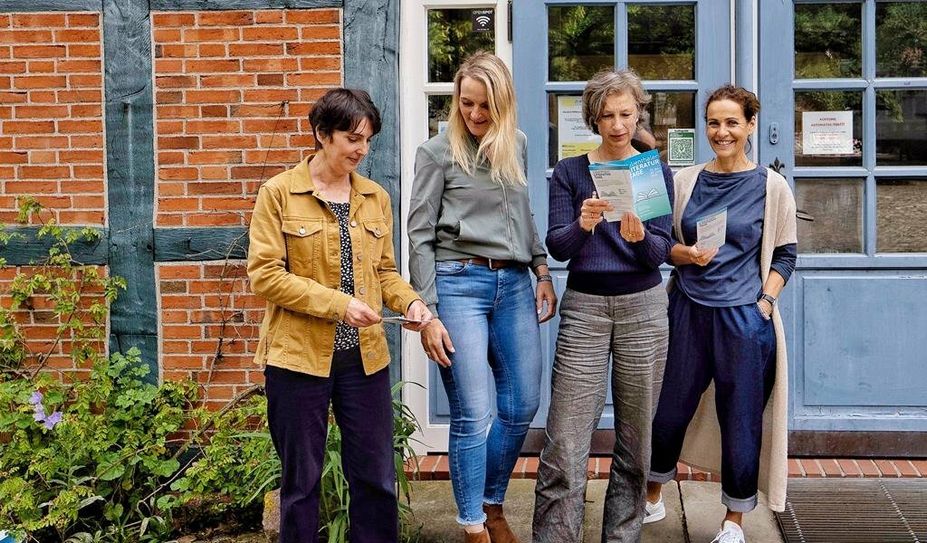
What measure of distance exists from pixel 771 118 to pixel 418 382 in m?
2.13

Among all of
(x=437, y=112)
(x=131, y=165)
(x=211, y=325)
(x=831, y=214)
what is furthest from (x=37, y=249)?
(x=831, y=214)

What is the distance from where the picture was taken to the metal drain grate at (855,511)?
152 inches

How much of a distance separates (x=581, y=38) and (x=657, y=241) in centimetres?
170

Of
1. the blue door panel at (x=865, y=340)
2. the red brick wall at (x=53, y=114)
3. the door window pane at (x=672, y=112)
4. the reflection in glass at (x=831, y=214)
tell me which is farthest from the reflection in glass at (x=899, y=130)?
the red brick wall at (x=53, y=114)

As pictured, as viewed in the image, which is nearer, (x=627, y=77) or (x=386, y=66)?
(x=627, y=77)

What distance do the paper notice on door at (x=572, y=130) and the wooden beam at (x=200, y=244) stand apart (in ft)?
5.21

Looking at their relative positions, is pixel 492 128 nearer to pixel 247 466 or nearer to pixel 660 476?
pixel 660 476

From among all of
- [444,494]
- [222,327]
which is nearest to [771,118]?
[444,494]

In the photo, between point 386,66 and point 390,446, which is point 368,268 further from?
point 386,66

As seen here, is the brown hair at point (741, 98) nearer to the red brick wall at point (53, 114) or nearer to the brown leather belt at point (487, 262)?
the brown leather belt at point (487, 262)

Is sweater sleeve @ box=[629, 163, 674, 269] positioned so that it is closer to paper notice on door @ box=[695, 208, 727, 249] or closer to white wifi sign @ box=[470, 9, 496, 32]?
paper notice on door @ box=[695, 208, 727, 249]

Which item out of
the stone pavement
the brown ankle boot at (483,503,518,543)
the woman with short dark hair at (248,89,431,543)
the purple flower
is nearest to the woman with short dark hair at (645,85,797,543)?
the stone pavement

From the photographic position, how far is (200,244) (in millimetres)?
4566

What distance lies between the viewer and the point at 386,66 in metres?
4.52
